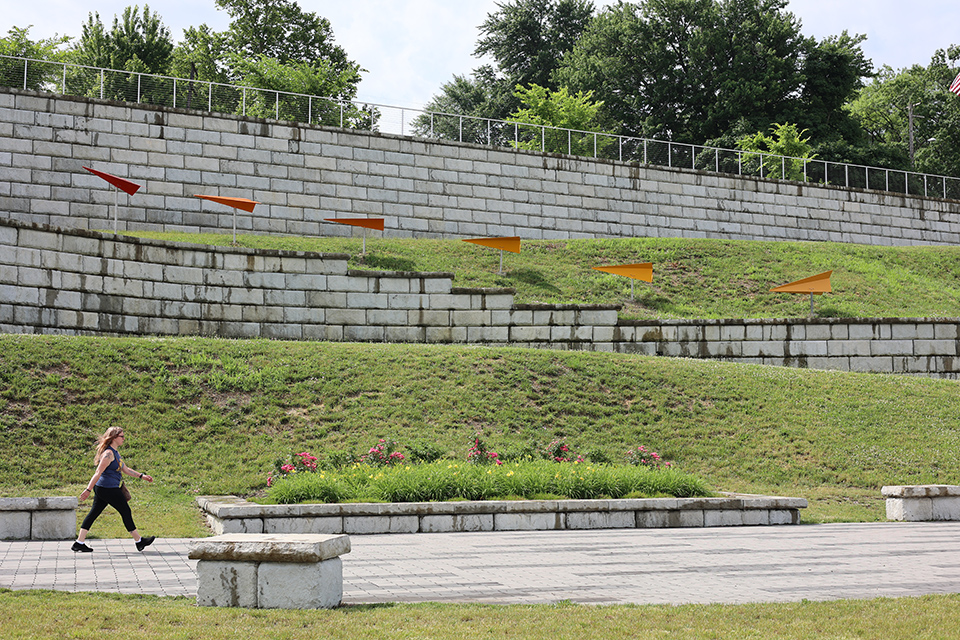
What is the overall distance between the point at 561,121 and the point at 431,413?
3237 cm

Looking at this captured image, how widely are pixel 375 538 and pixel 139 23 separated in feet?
172

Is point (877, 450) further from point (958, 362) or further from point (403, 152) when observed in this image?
point (403, 152)

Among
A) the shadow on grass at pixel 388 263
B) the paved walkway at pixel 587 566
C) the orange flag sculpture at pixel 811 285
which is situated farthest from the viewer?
the orange flag sculpture at pixel 811 285

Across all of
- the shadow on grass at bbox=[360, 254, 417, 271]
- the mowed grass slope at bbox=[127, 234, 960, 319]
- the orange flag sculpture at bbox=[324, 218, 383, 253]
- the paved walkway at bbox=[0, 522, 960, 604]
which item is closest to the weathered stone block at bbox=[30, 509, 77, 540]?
the paved walkway at bbox=[0, 522, 960, 604]

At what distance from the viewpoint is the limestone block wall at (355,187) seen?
25016 millimetres

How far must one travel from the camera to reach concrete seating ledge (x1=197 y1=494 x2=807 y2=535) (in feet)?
34.7

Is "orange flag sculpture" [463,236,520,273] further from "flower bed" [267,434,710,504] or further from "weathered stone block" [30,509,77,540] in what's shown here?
"weathered stone block" [30,509,77,540]

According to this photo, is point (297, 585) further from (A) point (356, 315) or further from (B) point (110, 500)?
(A) point (356, 315)

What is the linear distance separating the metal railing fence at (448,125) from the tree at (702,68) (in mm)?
9741

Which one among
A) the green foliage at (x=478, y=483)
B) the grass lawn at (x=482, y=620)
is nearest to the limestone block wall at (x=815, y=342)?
the green foliage at (x=478, y=483)

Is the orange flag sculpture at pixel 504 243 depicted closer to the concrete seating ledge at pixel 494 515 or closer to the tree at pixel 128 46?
the concrete seating ledge at pixel 494 515

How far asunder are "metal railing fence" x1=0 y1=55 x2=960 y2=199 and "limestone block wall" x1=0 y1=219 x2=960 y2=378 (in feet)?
31.5

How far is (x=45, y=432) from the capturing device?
13.6 metres

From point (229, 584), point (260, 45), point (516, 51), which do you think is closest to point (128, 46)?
point (260, 45)
